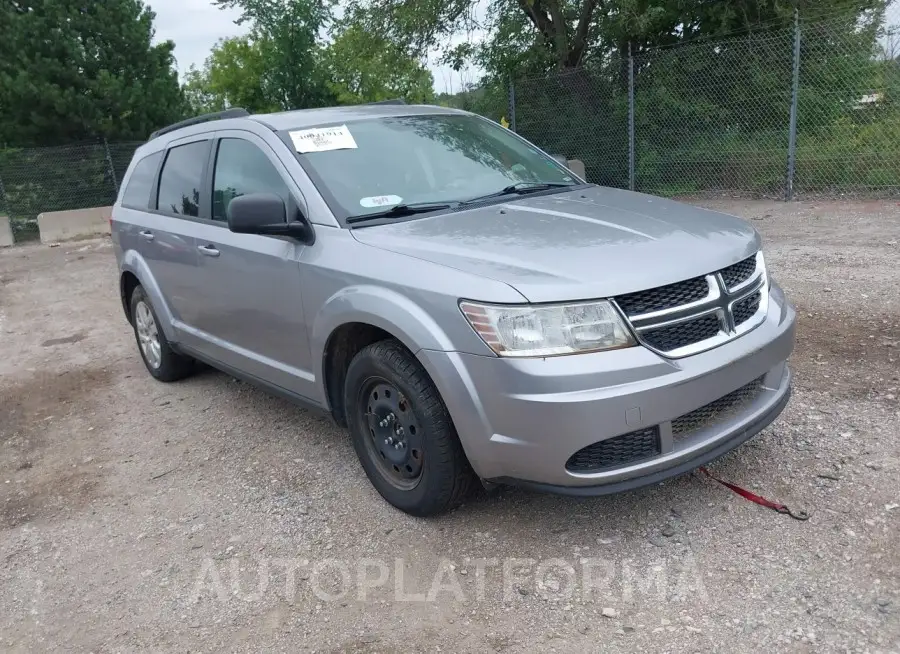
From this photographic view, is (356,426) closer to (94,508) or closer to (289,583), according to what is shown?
(289,583)

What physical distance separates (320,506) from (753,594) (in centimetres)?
194

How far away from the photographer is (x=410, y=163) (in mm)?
4004

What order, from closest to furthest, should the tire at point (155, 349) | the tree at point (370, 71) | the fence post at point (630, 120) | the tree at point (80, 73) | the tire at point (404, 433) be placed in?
1. the tire at point (404, 433)
2. the tire at point (155, 349)
3. the fence post at point (630, 120)
4. the tree at point (370, 71)
5. the tree at point (80, 73)

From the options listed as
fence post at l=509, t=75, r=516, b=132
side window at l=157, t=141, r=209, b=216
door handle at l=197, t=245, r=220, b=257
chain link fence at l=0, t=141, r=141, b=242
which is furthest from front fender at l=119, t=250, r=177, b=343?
chain link fence at l=0, t=141, r=141, b=242

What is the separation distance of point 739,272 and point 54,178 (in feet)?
57.1

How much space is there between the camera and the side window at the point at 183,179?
15.4 ft

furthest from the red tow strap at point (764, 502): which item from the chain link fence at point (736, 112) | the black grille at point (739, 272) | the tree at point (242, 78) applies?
the tree at point (242, 78)

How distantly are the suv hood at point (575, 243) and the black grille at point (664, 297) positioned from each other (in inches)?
1.3

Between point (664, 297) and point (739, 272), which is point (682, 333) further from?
point (739, 272)

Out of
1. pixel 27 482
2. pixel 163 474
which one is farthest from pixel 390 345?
pixel 27 482

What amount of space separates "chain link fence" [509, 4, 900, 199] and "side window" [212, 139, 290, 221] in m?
8.65

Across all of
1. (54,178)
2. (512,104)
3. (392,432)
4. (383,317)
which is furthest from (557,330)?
(54,178)

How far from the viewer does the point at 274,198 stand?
3516mm

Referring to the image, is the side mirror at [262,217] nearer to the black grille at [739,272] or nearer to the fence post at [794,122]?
the black grille at [739,272]
